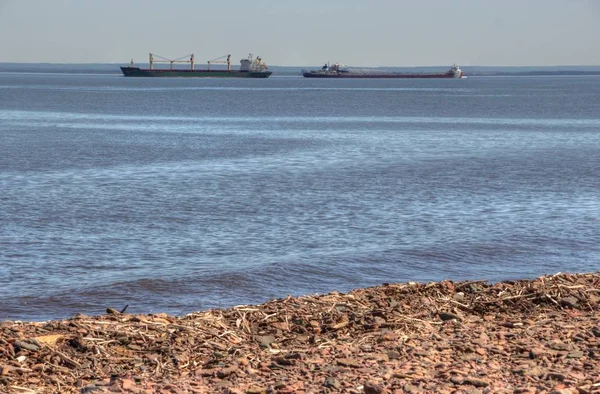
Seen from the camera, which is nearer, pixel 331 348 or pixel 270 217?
pixel 331 348

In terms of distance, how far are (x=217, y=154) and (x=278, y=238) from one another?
21.3m

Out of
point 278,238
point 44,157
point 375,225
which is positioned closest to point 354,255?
point 278,238

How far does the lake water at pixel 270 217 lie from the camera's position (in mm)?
14883

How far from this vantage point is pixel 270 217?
846 inches

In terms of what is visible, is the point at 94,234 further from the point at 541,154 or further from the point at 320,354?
the point at 541,154

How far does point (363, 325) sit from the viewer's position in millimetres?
8648

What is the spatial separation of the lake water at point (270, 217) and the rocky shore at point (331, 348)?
4.57 metres

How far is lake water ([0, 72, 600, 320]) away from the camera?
14.9 metres

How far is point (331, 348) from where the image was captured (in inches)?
309

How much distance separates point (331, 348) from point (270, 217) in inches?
540

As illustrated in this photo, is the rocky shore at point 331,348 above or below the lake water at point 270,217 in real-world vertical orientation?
above

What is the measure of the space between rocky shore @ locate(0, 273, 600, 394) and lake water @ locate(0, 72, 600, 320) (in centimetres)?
457

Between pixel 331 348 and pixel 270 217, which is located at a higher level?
pixel 331 348

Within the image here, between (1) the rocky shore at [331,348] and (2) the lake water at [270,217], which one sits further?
(2) the lake water at [270,217]
